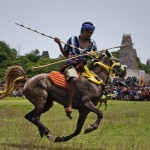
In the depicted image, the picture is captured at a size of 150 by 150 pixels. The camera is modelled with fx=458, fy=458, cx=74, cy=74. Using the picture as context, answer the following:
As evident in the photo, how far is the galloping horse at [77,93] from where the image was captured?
10.4 metres

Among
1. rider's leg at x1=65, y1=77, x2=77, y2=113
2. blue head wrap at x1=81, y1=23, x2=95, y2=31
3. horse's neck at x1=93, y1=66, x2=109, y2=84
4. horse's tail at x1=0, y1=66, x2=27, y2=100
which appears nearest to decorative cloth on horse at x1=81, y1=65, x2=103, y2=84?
horse's neck at x1=93, y1=66, x2=109, y2=84

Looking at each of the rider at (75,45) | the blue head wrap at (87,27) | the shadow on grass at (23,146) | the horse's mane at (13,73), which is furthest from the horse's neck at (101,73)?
the horse's mane at (13,73)

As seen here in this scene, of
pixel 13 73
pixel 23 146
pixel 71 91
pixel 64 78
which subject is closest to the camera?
pixel 23 146

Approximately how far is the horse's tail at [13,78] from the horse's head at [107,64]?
2.05 metres

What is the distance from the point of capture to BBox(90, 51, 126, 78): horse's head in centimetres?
1074

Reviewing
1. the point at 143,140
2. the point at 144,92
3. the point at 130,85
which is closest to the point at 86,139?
the point at 143,140

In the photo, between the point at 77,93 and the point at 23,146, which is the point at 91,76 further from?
the point at 23,146

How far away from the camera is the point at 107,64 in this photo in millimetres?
10820

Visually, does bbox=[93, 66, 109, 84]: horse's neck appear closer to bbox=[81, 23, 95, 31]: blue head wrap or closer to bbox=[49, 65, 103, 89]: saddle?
bbox=[49, 65, 103, 89]: saddle

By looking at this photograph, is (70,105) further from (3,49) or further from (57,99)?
(3,49)

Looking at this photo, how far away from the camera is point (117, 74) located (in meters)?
11.0

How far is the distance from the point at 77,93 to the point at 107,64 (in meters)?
1.03

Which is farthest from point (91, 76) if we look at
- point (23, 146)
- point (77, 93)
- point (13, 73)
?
point (13, 73)

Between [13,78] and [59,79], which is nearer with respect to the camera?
[59,79]
